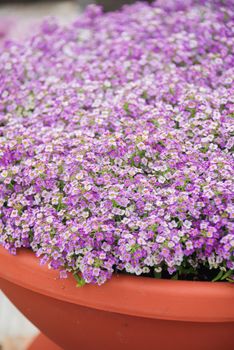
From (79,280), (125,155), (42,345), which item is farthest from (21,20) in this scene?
(79,280)

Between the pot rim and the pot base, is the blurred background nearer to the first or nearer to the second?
the pot base

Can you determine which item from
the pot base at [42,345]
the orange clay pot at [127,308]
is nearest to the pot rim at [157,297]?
the orange clay pot at [127,308]

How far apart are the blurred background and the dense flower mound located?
2.01 feet

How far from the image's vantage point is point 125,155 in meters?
1.57

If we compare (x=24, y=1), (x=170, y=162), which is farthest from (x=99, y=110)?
(x=24, y=1)

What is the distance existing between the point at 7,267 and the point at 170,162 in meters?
0.43

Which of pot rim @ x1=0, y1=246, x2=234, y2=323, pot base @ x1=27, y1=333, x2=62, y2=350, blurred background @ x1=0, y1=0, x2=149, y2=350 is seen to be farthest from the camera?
blurred background @ x1=0, y1=0, x2=149, y2=350

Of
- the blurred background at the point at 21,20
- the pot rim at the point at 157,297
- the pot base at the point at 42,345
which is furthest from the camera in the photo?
the blurred background at the point at 21,20

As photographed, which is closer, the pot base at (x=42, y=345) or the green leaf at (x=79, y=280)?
the green leaf at (x=79, y=280)

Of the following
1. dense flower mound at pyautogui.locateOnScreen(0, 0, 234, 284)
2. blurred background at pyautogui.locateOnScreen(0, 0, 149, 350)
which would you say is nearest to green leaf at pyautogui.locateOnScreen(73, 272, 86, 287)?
dense flower mound at pyautogui.locateOnScreen(0, 0, 234, 284)

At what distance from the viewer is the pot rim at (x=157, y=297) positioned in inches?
53.4

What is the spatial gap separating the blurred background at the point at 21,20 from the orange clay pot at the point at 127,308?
3.00 feet

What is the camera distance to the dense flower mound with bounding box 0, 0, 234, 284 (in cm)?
139

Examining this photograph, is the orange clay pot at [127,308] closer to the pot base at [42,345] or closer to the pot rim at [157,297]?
the pot rim at [157,297]
